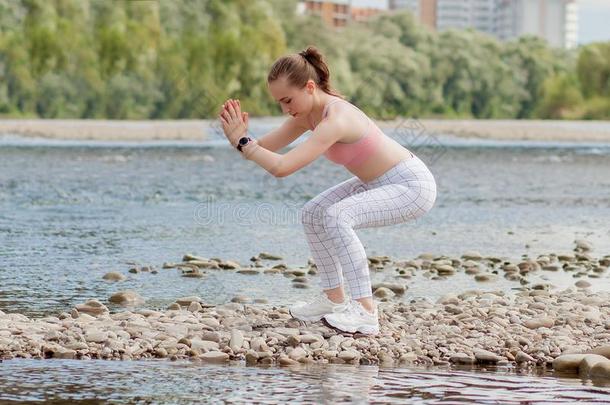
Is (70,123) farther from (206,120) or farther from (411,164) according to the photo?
(411,164)

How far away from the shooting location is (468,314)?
1039 centimetres

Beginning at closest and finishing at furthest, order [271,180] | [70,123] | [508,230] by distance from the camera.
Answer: [508,230], [271,180], [70,123]

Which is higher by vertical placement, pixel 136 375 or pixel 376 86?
pixel 376 86

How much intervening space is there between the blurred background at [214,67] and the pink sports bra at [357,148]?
7151 centimetres

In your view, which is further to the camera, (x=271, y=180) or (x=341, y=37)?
(x=341, y=37)

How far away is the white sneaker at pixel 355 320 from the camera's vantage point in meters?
9.23

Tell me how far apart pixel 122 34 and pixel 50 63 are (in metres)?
4.98

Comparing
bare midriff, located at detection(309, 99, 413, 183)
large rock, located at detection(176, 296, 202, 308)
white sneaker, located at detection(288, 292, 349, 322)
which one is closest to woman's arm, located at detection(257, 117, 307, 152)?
bare midriff, located at detection(309, 99, 413, 183)

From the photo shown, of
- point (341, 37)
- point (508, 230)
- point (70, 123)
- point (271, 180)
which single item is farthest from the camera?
point (341, 37)

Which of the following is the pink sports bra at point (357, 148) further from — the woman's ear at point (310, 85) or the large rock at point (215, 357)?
the large rock at point (215, 357)

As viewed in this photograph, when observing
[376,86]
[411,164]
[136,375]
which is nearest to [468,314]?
[411,164]

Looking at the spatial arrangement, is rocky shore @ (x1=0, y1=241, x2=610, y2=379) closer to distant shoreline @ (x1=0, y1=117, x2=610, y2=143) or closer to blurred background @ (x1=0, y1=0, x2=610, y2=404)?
blurred background @ (x1=0, y1=0, x2=610, y2=404)

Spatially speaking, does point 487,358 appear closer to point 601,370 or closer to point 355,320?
point 601,370

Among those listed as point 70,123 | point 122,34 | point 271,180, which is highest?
point 122,34
